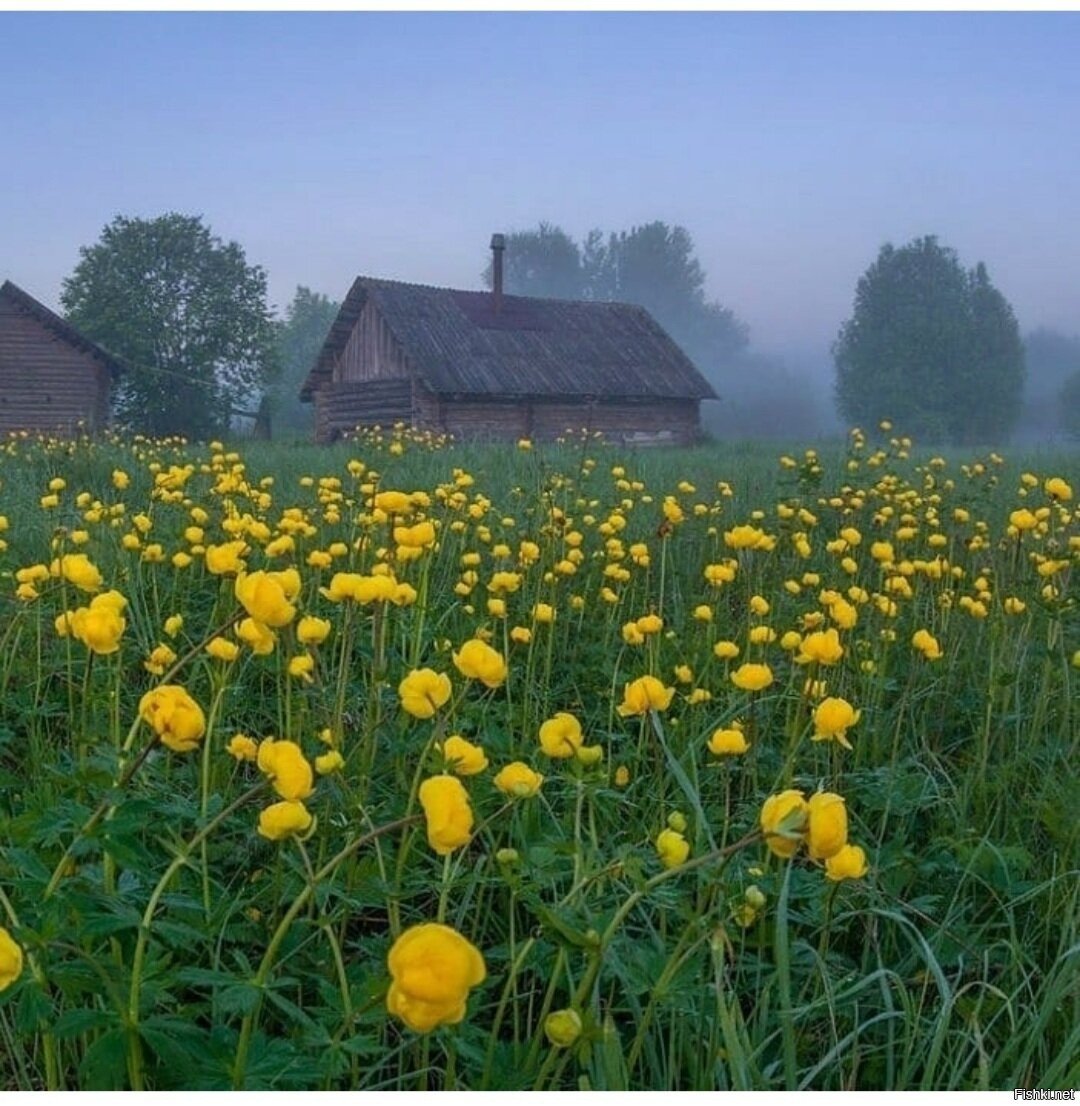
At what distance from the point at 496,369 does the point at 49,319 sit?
41.2 feet

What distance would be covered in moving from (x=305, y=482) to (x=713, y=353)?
93732 millimetres

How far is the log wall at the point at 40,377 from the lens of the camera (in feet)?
96.9

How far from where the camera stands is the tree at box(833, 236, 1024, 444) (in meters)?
55.8

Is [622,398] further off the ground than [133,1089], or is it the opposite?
[622,398]

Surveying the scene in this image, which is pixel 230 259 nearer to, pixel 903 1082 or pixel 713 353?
pixel 903 1082

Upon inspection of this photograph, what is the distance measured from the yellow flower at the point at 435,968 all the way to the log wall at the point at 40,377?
30.5 m

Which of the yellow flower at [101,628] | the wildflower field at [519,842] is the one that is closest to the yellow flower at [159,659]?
the wildflower field at [519,842]

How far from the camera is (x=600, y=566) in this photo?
4527 millimetres

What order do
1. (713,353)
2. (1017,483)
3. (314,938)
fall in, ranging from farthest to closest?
(713,353) → (1017,483) → (314,938)

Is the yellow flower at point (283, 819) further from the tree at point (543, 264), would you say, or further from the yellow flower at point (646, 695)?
the tree at point (543, 264)

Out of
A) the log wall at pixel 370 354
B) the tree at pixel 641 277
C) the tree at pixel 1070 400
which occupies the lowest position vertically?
the log wall at pixel 370 354

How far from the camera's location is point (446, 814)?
1188 mm

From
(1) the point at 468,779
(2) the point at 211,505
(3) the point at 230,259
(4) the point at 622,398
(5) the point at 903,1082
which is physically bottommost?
(5) the point at 903,1082
